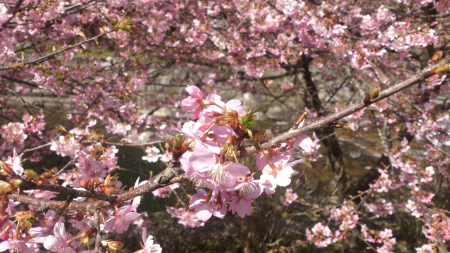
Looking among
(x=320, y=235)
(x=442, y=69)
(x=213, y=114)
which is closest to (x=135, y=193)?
(x=213, y=114)

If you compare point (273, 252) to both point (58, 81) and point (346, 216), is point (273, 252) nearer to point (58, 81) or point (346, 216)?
point (346, 216)

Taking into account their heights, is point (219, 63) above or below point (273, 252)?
above

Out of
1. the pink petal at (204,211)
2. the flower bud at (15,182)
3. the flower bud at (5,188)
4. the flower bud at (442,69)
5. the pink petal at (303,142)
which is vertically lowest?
the pink petal at (204,211)

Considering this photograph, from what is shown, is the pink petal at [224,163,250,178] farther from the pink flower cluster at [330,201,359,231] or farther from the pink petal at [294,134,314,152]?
the pink flower cluster at [330,201,359,231]

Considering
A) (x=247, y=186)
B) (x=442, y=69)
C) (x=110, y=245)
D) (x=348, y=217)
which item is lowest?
(x=348, y=217)

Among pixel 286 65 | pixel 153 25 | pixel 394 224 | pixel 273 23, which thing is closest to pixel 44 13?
pixel 153 25

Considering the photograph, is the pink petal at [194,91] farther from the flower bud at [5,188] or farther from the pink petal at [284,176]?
the flower bud at [5,188]

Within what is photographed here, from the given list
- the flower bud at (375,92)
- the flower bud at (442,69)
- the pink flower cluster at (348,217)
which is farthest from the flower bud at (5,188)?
the pink flower cluster at (348,217)

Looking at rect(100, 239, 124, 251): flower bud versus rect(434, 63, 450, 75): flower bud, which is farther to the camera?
rect(100, 239, 124, 251): flower bud

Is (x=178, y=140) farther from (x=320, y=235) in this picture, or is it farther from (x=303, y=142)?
(x=320, y=235)

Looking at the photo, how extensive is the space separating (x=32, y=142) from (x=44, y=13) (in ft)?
4.29

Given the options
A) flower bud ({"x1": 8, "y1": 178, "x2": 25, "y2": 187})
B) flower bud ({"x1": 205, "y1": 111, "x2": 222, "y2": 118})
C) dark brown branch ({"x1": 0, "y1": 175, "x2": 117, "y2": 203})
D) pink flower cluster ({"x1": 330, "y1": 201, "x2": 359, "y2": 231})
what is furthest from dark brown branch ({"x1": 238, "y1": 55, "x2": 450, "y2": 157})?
pink flower cluster ({"x1": 330, "y1": 201, "x2": 359, "y2": 231})

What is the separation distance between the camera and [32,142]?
306 cm

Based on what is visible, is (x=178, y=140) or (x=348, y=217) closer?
(x=178, y=140)
